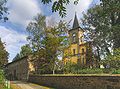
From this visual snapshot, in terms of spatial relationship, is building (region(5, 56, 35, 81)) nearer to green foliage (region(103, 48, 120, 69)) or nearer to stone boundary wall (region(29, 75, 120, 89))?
stone boundary wall (region(29, 75, 120, 89))

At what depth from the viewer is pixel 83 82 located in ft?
72.4

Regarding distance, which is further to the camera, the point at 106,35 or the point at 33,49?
the point at 33,49

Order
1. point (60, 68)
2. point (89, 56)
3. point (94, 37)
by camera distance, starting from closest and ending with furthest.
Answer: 1. point (60, 68)
2. point (94, 37)
3. point (89, 56)

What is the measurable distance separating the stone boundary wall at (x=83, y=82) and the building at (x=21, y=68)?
1234cm

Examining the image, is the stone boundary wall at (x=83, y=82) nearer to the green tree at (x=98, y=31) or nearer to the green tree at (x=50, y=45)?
the green tree at (x=50, y=45)

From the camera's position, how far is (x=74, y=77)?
24.0 meters

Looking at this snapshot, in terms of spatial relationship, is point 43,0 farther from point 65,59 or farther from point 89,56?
point 89,56

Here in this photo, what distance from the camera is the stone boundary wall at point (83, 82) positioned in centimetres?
1814

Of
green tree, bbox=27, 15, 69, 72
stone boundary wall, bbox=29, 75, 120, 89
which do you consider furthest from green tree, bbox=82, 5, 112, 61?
stone boundary wall, bbox=29, 75, 120, 89

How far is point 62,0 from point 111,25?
36081 millimetres

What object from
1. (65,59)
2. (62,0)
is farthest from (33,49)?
(62,0)

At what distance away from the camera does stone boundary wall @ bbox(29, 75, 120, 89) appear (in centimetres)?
1814

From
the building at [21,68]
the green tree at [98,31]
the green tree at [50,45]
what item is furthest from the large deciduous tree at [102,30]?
the building at [21,68]

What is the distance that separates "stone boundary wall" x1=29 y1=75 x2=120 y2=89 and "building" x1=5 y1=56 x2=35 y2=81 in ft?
40.5
